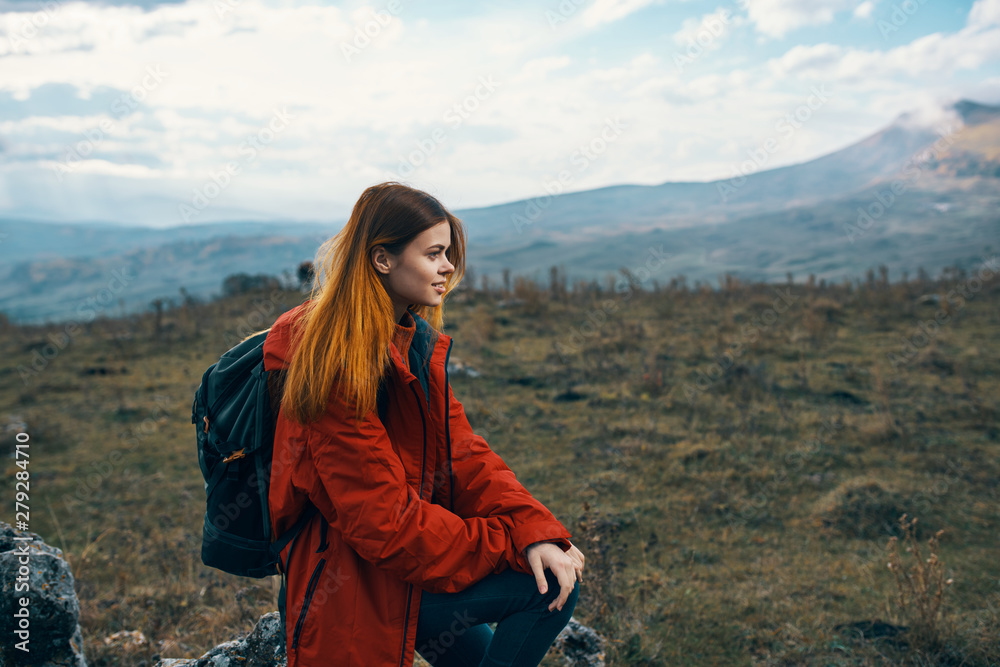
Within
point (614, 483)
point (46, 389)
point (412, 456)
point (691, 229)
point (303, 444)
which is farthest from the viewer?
point (691, 229)

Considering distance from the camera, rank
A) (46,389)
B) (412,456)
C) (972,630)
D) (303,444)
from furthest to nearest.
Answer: (46,389), (972,630), (412,456), (303,444)

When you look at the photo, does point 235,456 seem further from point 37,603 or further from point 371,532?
point 37,603

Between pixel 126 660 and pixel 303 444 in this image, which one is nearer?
pixel 303 444

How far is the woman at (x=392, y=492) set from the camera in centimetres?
134

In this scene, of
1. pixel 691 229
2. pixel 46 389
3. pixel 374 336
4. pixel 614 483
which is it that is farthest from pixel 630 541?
pixel 691 229

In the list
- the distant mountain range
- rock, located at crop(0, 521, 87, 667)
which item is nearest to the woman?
rock, located at crop(0, 521, 87, 667)

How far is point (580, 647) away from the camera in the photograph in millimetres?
2424

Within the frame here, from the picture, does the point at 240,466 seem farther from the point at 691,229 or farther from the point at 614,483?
the point at 691,229

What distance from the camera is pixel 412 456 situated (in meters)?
1.53

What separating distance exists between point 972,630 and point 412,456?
2.78m

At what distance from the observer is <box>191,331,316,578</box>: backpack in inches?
56.9

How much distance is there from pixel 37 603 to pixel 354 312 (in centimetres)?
165

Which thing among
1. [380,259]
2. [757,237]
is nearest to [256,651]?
[380,259]

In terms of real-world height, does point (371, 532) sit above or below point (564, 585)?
above
